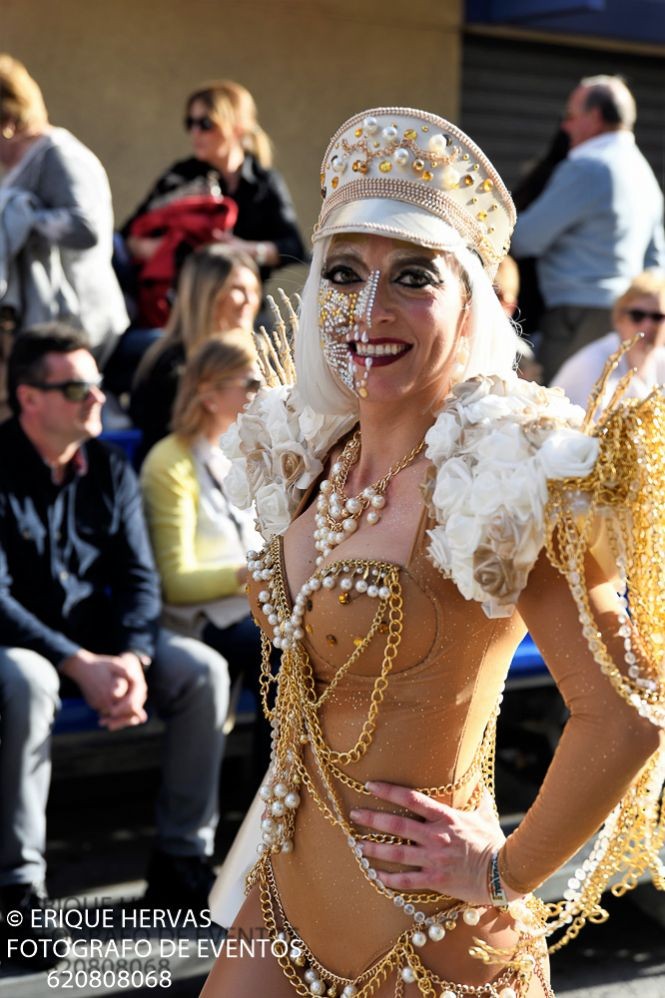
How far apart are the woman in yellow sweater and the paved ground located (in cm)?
70

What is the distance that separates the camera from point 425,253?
6.88 ft

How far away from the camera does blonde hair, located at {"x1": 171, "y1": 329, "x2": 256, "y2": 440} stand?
4801mm

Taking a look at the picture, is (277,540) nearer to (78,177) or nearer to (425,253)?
(425,253)

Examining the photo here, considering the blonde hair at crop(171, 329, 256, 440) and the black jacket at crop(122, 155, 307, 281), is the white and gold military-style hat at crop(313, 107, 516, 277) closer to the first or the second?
the blonde hair at crop(171, 329, 256, 440)

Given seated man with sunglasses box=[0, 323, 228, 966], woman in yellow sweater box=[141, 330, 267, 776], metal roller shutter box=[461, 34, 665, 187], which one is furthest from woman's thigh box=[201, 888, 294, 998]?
metal roller shutter box=[461, 34, 665, 187]

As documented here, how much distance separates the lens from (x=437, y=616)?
2061mm

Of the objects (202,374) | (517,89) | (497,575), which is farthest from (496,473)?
(517,89)

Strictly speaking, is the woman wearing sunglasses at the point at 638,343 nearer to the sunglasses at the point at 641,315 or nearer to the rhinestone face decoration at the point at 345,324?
the sunglasses at the point at 641,315

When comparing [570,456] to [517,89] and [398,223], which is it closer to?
[398,223]

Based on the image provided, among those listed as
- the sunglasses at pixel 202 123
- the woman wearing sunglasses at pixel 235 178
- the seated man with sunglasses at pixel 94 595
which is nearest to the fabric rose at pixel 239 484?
the seated man with sunglasses at pixel 94 595

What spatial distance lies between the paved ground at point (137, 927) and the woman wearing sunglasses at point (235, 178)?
91.4 inches

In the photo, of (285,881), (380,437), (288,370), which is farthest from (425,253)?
(285,881)

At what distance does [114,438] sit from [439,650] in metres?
3.53

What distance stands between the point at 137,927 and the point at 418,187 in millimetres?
2503
